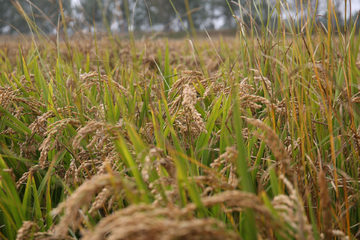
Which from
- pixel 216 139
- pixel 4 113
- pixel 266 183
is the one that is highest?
pixel 4 113

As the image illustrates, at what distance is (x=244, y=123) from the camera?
1192mm

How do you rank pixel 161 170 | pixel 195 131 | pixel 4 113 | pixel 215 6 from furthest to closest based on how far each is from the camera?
pixel 215 6 → pixel 4 113 → pixel 195 131 → pixel 161 170

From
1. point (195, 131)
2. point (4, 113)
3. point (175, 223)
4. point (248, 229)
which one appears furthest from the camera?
point (4, 113)

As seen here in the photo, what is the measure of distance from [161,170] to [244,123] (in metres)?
0.57

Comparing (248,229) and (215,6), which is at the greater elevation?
(215,6)

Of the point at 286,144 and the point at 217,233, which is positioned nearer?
the point at 217,233

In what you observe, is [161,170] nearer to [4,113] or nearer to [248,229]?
[248,229]

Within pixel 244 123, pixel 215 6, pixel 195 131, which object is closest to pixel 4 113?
pixel 195 131

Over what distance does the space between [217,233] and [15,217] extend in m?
0.70

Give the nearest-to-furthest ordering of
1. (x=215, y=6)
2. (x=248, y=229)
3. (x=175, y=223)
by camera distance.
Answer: (x=175, y=223) < (x=248, y=229) < (x=215, y=6)

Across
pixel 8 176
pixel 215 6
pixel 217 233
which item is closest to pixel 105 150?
pixel 8 176

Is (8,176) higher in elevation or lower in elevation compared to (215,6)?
lower

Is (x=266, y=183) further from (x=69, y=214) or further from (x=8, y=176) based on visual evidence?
(x=8, y=176)

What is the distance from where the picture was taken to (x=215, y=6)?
4869 cm
